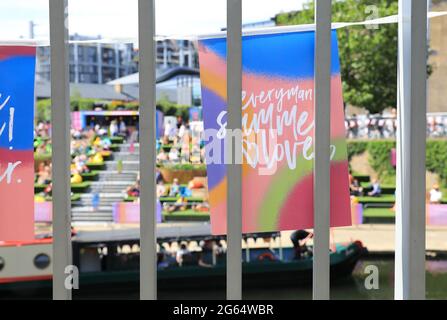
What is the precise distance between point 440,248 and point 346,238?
1.80 meters

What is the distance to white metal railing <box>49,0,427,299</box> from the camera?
5.11 feet

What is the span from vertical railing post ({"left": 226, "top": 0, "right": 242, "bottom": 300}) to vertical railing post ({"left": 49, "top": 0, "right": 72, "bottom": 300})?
1.39ft

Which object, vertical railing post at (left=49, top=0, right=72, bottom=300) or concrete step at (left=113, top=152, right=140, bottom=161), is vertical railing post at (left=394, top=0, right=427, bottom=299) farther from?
concrete step at (left=113, top=152, right=140, bottom=161)

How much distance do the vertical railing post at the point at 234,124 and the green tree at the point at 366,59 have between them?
1545cm

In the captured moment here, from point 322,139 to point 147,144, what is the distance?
451mm

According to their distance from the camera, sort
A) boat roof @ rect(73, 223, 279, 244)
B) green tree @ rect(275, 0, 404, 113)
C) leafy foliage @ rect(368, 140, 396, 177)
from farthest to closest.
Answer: green tree @ rect(275, 0, 404, 113) → leafy foliage @ rect(368, 140, 396, 177) → boat roof @ rect(73, 223, 279, 244)

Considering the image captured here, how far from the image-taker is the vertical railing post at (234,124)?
1.54 m

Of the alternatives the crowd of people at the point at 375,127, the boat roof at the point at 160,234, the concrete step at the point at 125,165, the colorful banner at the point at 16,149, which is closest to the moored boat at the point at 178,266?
the boat roof at the point at 160,234

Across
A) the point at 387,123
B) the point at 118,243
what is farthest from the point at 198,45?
the point at 387,123

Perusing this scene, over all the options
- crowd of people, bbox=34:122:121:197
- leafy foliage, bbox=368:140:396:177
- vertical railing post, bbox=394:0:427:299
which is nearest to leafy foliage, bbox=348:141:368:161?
leafy foliage, bbox=368:140:396:177

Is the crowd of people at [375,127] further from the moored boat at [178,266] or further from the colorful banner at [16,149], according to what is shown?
the colorful banner at [16,149]

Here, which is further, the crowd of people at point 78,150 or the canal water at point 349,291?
the crowd of people at point 78,150

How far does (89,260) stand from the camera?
9672 millimetres

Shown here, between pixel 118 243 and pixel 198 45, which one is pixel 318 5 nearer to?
pixel 198 45
